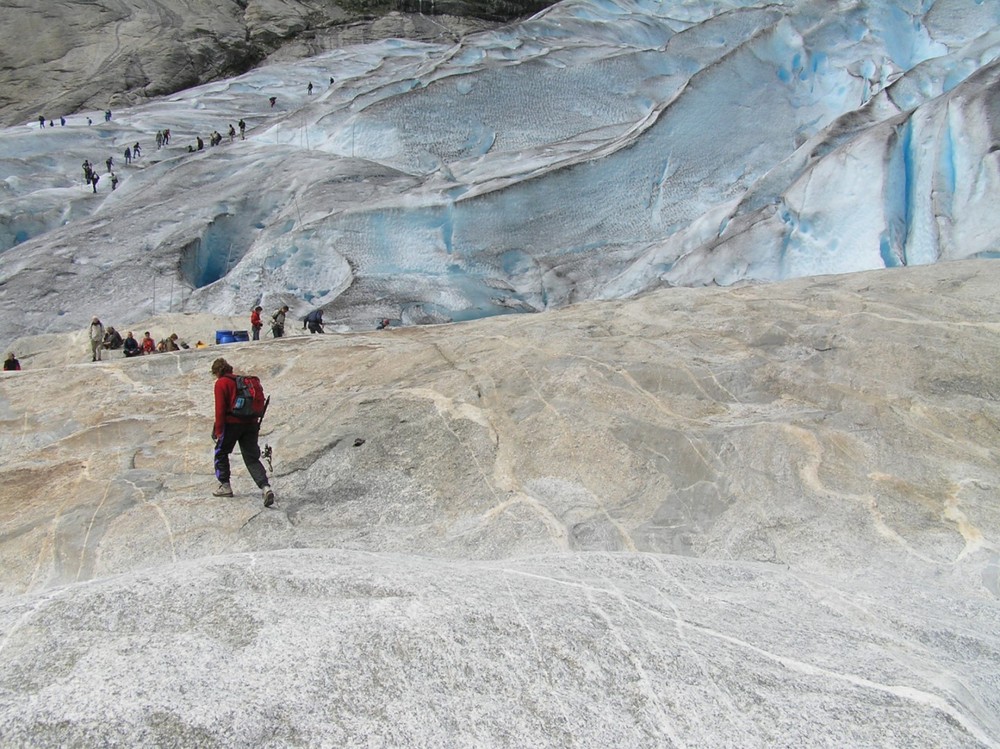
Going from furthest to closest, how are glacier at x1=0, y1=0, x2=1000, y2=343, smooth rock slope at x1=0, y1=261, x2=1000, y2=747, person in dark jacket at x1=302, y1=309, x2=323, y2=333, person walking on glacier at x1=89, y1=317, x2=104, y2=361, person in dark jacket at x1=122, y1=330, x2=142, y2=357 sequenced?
person in dark jacket at x1=302, y1=309, x2=323, y2=333 < glacier at x1=0, y1=0, x2=1000, y2=343 < person walking on glacier at x1=89, y1=317, x2=104, y2=361 < person in dark jacket at x1=122, y1=330, x2=142, y2=357 < smooth rock slope at x1=0, y1=261, x2=1000, y2=747

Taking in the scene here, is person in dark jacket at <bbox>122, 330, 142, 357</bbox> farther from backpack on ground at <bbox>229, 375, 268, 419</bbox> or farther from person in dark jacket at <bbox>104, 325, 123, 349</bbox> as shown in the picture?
backpack on ground at <bbox>229, 375, 268, 419</bbox>

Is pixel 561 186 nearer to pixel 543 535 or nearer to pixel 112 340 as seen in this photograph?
pixel 112 340

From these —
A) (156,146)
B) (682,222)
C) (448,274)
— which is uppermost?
(156,146)

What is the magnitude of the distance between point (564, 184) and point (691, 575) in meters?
16.6

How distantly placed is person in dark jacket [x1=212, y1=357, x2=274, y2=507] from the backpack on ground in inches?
1.1

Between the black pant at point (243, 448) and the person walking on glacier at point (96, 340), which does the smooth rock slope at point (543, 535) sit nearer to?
the black pant at point (243, 448)

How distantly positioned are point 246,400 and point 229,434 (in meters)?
0.33

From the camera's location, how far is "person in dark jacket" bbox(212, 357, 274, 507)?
534 cm

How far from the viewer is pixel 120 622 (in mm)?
2922

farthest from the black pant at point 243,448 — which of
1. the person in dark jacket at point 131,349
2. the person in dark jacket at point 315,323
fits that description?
the person in dark jacket at point 315,323

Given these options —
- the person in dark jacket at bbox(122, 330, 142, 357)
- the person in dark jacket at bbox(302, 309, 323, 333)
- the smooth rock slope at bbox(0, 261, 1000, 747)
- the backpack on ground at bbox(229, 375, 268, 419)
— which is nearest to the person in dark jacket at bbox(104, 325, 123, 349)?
the person in dark jacket at bbox(122, 330, 142, 357)

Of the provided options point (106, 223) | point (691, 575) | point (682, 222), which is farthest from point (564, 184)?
point (691, 575)

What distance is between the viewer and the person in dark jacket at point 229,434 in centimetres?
534

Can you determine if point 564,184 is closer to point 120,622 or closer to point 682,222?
point 682,222
